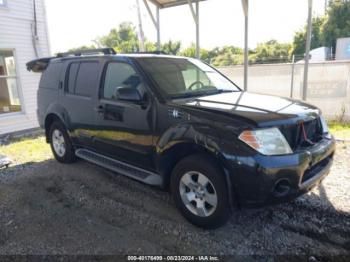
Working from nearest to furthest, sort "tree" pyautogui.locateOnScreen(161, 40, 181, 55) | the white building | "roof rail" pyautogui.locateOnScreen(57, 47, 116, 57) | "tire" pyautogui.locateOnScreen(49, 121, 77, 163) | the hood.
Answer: the hood → "roof rail" pyautogui.locateOnScreen(57, 47, 116, 57) → "tire" pyautogui.locateOnScreen(49, 121, 77, 163) → the white building → "tree" pyautogui.locateOnScreen(161, 40, 181, 55)

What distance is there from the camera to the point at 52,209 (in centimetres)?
372

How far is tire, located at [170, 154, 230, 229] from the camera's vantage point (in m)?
2.83

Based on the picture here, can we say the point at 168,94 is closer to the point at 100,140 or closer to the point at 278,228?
the point at 100,140

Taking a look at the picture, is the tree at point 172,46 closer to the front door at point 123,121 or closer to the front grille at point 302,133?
the front door at point 123,121

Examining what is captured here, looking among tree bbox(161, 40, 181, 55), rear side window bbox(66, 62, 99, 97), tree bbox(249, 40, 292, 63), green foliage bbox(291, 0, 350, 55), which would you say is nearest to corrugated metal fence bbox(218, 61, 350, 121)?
rear side window bbox(66, 62, 99, 97)

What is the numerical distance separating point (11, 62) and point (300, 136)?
9.35m

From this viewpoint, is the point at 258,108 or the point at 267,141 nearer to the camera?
the point at 267,141

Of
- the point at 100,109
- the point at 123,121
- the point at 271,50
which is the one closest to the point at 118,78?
the point at 100,109

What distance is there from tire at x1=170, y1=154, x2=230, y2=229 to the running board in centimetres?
32

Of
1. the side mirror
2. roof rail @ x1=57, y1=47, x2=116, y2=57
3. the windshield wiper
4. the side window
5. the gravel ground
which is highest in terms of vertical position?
roof rail @ x1=57, y1=47, x2=116, y2=57

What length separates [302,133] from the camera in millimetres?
2926

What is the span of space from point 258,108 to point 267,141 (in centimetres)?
48

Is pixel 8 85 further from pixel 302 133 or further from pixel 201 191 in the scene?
pixel 302 133

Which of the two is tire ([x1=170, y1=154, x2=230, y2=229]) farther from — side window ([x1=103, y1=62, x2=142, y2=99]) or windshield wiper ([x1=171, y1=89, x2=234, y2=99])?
side window ([x1=103, y1=62, x2=142, y2=99])
